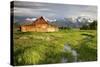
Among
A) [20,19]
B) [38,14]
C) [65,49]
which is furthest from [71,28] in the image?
[20,19]

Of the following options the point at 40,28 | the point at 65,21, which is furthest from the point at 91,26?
the point at 40,28

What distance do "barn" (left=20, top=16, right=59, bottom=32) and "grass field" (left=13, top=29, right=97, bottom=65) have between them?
0.12 feet

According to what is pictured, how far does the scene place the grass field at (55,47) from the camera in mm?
2314

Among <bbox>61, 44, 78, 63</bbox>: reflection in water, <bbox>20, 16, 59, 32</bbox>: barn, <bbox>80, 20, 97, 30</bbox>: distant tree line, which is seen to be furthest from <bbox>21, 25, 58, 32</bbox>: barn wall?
<bbox>80, 20, 97, 30</bbox>: distant tree line

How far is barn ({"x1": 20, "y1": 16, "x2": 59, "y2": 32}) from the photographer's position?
2.34 meters

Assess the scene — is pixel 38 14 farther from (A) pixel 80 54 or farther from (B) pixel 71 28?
(A) pixel 80 54

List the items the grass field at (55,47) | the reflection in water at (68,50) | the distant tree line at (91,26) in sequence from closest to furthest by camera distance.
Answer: the grass field at (55,47) → the reflection in water at (68,50) → the distant tree line at (91,26)

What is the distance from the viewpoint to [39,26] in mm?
2391

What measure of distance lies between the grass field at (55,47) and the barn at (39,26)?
37 mm

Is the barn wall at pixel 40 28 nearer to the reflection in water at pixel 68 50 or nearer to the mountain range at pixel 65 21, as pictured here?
the mountain range at pixel 65 21

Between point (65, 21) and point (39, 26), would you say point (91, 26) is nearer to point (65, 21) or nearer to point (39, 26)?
point (65, 21)

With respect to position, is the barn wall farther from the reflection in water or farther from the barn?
the reflection in water

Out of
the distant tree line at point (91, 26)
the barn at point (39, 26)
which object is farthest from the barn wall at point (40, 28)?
the distant tree line at point (91, 26)

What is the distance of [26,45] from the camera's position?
7.66 ft
